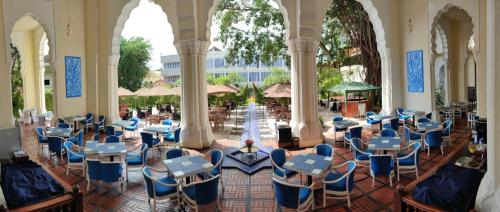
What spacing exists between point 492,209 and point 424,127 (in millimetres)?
5824

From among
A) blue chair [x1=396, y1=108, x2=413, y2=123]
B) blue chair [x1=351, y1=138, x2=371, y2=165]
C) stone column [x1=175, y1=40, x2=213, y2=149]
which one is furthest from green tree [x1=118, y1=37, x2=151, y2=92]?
blue chair [x1=351, y1=138, x2=371, y2=165]

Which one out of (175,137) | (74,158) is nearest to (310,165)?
(175,137)

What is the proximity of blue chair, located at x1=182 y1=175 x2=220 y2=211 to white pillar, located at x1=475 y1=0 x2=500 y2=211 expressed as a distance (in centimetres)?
340

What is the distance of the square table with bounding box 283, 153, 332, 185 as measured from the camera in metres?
5.26

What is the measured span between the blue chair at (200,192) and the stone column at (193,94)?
5071mm

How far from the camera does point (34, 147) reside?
10.4 metres

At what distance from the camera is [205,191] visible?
477 cm

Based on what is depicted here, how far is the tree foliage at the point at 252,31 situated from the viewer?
16766 mm

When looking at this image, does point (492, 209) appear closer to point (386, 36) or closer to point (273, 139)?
point (273, 139)

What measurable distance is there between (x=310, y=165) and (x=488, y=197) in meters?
2.52

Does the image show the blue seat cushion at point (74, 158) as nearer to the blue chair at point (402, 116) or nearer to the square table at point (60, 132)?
the square table at point (60, 132)

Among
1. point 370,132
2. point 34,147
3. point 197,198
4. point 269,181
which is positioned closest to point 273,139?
point 370,132

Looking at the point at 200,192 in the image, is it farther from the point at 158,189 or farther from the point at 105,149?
the point at 105,149

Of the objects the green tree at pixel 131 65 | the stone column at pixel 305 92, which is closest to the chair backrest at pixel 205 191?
the stone column at pixel 305 92
